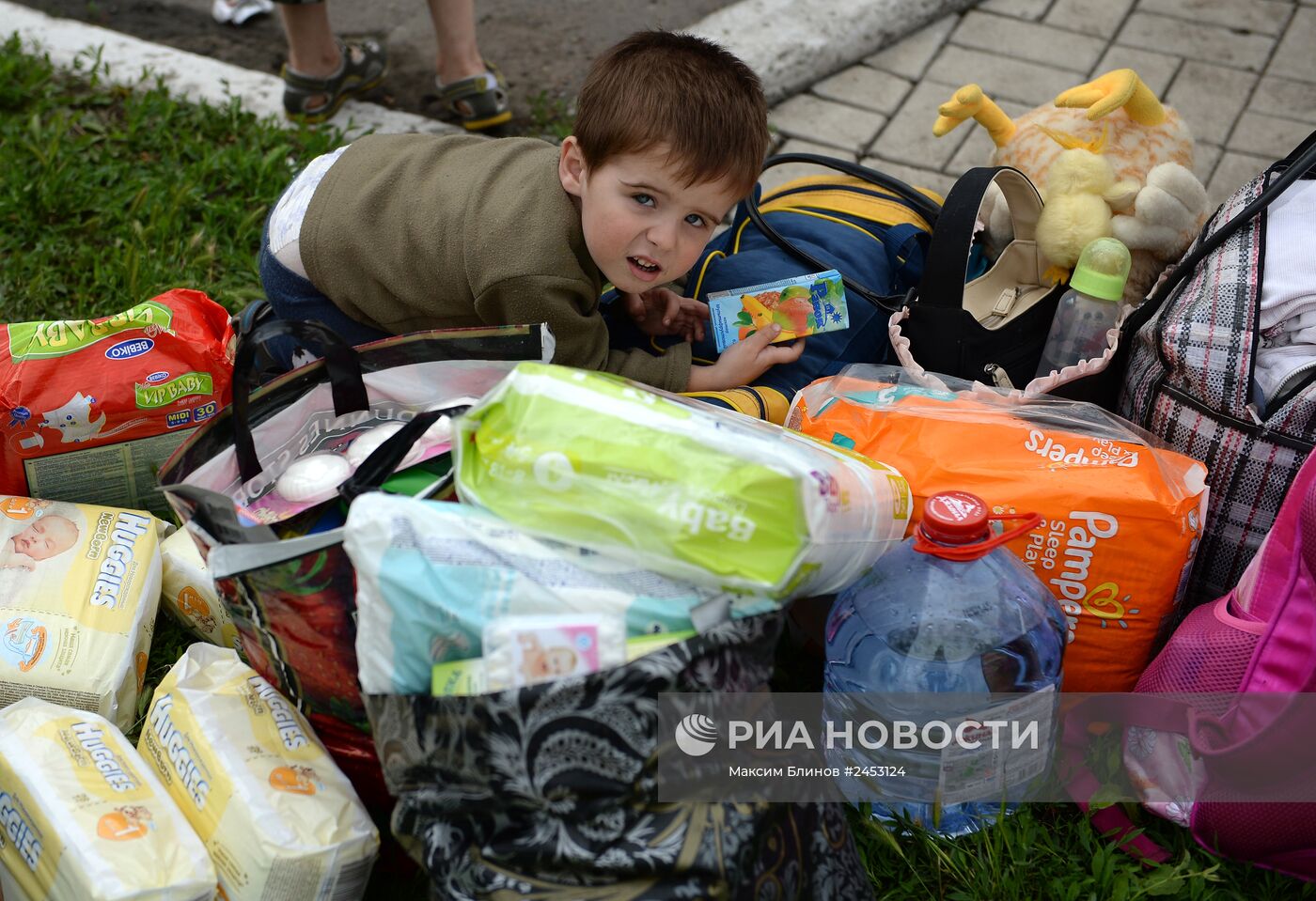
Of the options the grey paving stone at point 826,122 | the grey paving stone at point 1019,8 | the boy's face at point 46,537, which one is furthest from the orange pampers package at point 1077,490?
the grey paving stone at point 1019,8

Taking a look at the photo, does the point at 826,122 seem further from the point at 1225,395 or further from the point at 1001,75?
the point at 1225,395

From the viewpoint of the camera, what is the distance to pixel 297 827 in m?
1.54

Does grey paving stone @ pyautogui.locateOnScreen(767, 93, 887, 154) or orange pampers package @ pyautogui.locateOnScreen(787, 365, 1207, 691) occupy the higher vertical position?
orange pampers package @ pyautogui.locateOnScreen(787, 365, 1207, 691)

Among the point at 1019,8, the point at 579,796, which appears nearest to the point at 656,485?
the point at 579,796

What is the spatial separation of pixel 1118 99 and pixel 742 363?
3.07ft

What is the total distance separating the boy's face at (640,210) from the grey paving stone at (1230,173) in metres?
1.95

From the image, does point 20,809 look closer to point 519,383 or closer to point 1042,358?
point 519,383

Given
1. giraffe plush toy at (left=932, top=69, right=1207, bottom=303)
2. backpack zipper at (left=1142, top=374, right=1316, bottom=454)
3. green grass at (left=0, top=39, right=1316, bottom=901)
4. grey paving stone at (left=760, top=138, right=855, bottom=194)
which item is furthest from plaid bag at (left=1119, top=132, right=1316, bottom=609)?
grey paving stone at (left=760, top=138, right=855, bottom=194)

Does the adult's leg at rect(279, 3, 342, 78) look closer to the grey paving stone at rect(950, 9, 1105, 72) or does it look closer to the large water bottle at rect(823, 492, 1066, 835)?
the grey paving stone at rect(950, 9, 1105, 72)

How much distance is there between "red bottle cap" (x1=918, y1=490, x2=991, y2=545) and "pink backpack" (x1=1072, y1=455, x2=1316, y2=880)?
1.36 ft

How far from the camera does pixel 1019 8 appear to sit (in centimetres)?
415

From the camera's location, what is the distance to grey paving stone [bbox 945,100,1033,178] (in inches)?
138

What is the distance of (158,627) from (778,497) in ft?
4.38

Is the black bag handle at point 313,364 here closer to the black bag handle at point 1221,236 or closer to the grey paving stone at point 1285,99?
the black bag handle at point 1221,236
